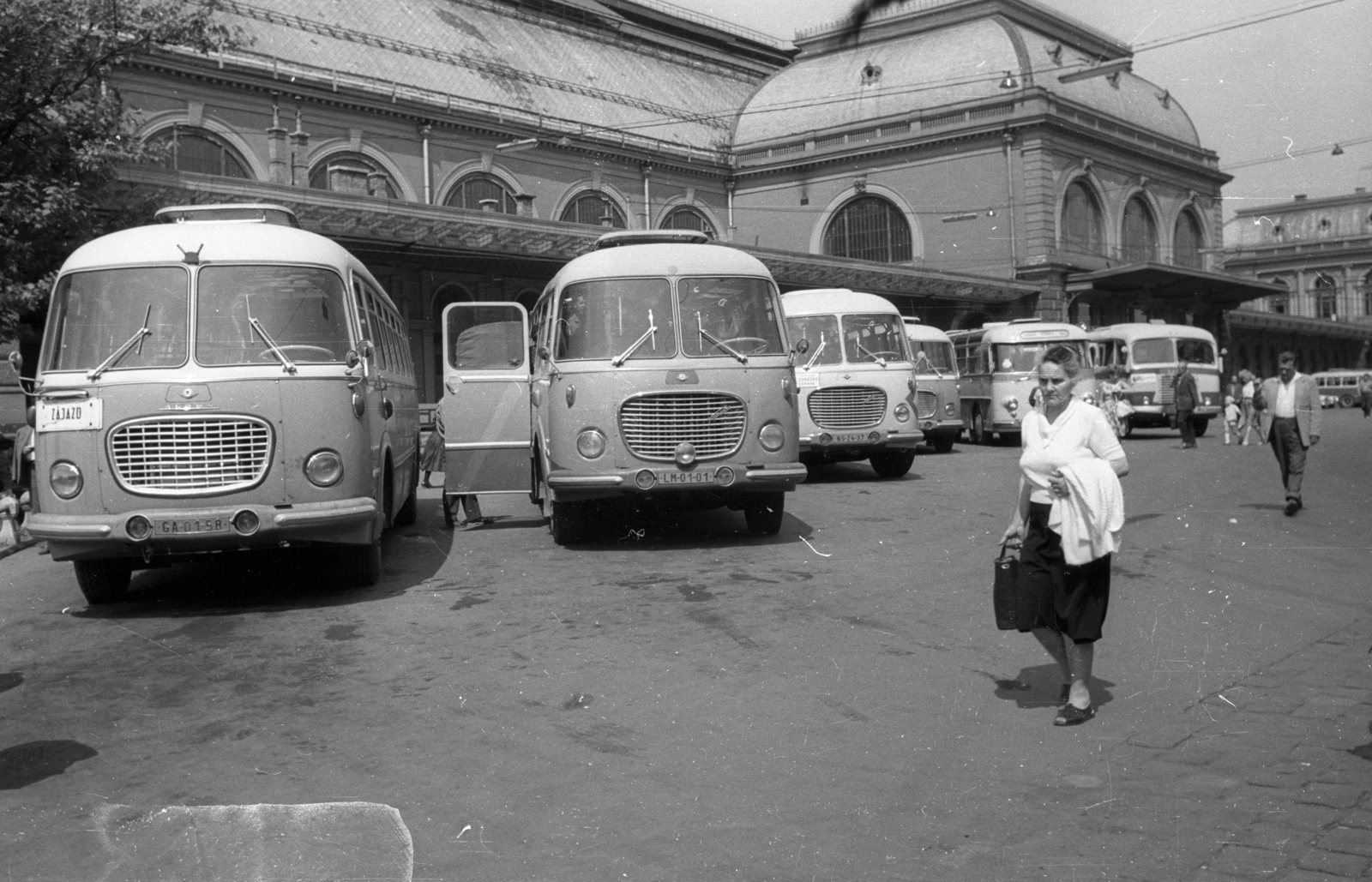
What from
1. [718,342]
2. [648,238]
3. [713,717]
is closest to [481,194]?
[648,238]

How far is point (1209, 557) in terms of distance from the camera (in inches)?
457

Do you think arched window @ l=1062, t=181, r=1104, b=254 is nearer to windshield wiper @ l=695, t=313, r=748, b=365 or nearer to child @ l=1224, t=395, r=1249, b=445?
child @ l=1224, t=395, r=1249, b=445

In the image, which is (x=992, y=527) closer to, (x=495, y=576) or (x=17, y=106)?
(x=495, y=576)

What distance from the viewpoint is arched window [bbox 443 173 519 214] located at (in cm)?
4812

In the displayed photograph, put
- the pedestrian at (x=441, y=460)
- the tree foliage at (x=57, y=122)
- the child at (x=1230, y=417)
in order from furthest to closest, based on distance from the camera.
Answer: the child at (x=1230, y=417), the tree foliage at (x=57, y=122), the pedestrian at (x=441, y=460)

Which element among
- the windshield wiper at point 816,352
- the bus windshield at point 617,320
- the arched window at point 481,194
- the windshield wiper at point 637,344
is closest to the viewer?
the windshield wiper at point 637,344

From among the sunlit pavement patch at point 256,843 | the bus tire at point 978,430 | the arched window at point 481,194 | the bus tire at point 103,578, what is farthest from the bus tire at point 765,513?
the arched window at point 481,194

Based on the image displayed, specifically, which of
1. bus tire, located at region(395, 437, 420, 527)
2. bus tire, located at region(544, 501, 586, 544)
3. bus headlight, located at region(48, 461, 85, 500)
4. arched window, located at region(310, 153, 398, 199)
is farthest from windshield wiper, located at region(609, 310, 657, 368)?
arched window, located at region(310, 153, 398, 199)

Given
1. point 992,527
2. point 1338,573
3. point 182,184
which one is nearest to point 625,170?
point 182,184

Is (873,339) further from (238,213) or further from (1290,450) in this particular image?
(238,213)

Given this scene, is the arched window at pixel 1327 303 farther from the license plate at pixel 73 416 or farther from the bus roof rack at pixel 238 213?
the license plate at pixel 73 416

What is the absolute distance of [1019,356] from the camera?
3103 centimetres

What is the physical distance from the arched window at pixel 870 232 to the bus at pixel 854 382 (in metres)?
36.8

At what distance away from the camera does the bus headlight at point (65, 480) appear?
9.48 meters
